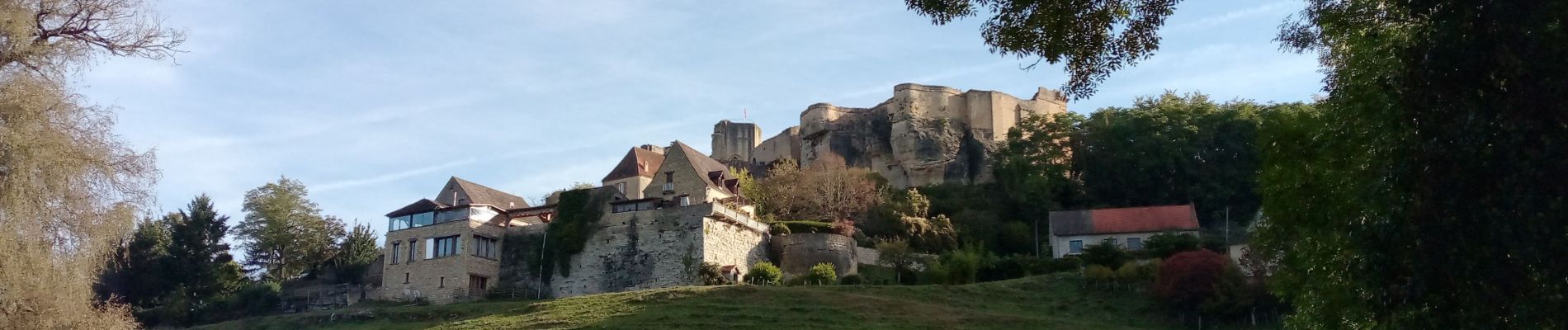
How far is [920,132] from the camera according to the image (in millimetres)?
79875

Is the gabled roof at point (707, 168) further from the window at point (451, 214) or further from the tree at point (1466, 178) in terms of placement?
the tree at point (1466, 178)

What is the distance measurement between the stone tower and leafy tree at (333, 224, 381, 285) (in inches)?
1387

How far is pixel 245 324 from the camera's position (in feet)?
160

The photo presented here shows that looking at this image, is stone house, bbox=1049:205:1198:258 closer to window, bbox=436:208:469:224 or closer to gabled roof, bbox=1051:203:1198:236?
gabled roof, bbox=1051:203:1198:236

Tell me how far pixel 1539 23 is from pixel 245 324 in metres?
46.0

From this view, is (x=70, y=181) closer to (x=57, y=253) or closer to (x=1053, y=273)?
(x=57, y=253)

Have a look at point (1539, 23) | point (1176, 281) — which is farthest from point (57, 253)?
point (1176, 281)

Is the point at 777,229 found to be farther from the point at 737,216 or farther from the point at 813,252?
the point at 737,216

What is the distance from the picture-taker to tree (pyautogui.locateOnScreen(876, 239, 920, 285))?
172ft

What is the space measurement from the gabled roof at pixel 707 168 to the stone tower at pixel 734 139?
34.1 meters

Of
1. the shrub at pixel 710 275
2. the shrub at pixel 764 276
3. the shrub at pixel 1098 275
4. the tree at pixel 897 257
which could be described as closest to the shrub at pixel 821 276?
the shrub at pixel 764 276

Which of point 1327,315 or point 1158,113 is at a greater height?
point 1158,113

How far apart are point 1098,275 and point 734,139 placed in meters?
53.2

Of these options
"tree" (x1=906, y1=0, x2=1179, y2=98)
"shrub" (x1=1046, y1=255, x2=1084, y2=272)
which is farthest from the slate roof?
"tree" (x1=906, y1=0, x2=1179, y2=98)
